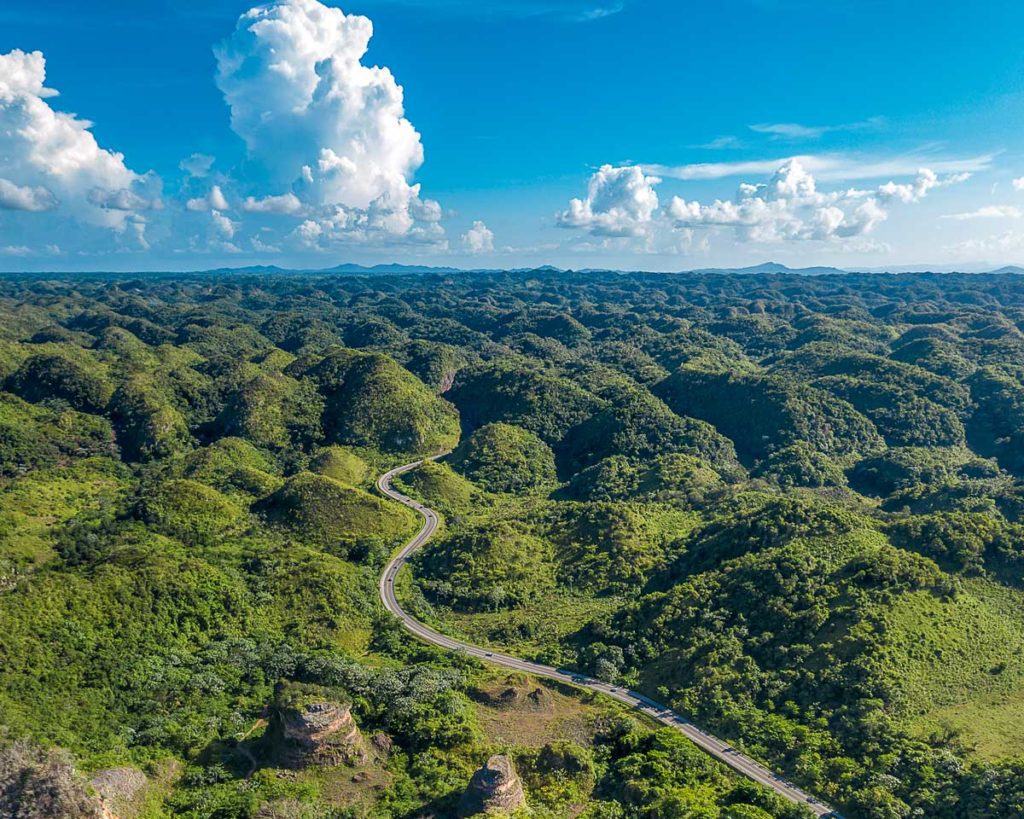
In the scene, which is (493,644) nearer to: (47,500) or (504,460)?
(504,460)

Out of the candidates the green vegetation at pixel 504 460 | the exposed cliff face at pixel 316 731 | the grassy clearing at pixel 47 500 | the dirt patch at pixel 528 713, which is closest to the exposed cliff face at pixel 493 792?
the dirt patch at pixel 528 713

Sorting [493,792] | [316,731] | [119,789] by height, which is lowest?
[493,792]

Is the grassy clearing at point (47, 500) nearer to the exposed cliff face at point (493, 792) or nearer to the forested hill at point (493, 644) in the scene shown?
Result: the forested hill at point (493, 644)

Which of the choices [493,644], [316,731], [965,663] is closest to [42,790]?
[316,731]

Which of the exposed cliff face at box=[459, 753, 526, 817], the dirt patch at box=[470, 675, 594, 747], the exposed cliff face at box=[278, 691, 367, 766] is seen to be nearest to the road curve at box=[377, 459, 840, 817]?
the dirt patch at box=[470, 675, 594, 747]

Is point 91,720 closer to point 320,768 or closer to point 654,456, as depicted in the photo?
point 320,768

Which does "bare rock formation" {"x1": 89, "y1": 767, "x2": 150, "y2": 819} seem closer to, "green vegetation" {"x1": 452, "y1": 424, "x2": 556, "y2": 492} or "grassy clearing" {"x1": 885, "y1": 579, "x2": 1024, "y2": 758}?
"grassy clearing" {"x1": 885, "y1": 579, "x2": 1024, "y2": 758}
